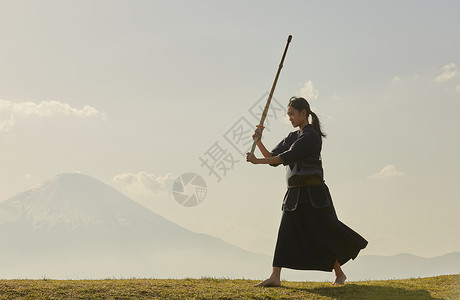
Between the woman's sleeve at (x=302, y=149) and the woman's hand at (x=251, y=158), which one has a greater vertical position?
the woman's sleeve at (x=302, y=149)

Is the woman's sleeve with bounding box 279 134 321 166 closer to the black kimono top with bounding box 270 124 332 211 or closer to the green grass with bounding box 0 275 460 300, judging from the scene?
the black kimono top with bounding box 270 124 332 211

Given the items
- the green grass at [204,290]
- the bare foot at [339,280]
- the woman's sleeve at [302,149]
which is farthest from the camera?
the bare foot at [339,280]

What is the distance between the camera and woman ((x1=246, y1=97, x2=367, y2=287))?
27.0 feet

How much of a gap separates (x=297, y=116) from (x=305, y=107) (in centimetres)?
21

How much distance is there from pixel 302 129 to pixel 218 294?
9.97ft

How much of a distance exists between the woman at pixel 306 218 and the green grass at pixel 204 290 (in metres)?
0.49

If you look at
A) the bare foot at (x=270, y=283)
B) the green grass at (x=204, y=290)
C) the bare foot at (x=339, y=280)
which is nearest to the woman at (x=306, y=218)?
the bare foot at (x=270, y=283)

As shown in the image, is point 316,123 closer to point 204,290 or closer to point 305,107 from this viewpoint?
point 305,107

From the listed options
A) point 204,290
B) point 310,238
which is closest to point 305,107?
point 310,238

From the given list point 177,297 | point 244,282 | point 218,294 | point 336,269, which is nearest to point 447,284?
point 336,269

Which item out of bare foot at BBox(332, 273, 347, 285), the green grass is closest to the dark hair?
bare foot at BBox(332, 273, 347, 285)

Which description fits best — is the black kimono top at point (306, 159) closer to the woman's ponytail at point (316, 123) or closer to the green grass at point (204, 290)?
the woman's ponytail at point (316, 123)

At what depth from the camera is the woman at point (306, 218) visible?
8.23 meters

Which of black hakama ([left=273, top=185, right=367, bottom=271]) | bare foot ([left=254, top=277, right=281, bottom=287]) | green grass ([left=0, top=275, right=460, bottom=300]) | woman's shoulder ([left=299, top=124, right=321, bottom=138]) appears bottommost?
green grass ([left=0, top=275, right=460, bottom=300])
